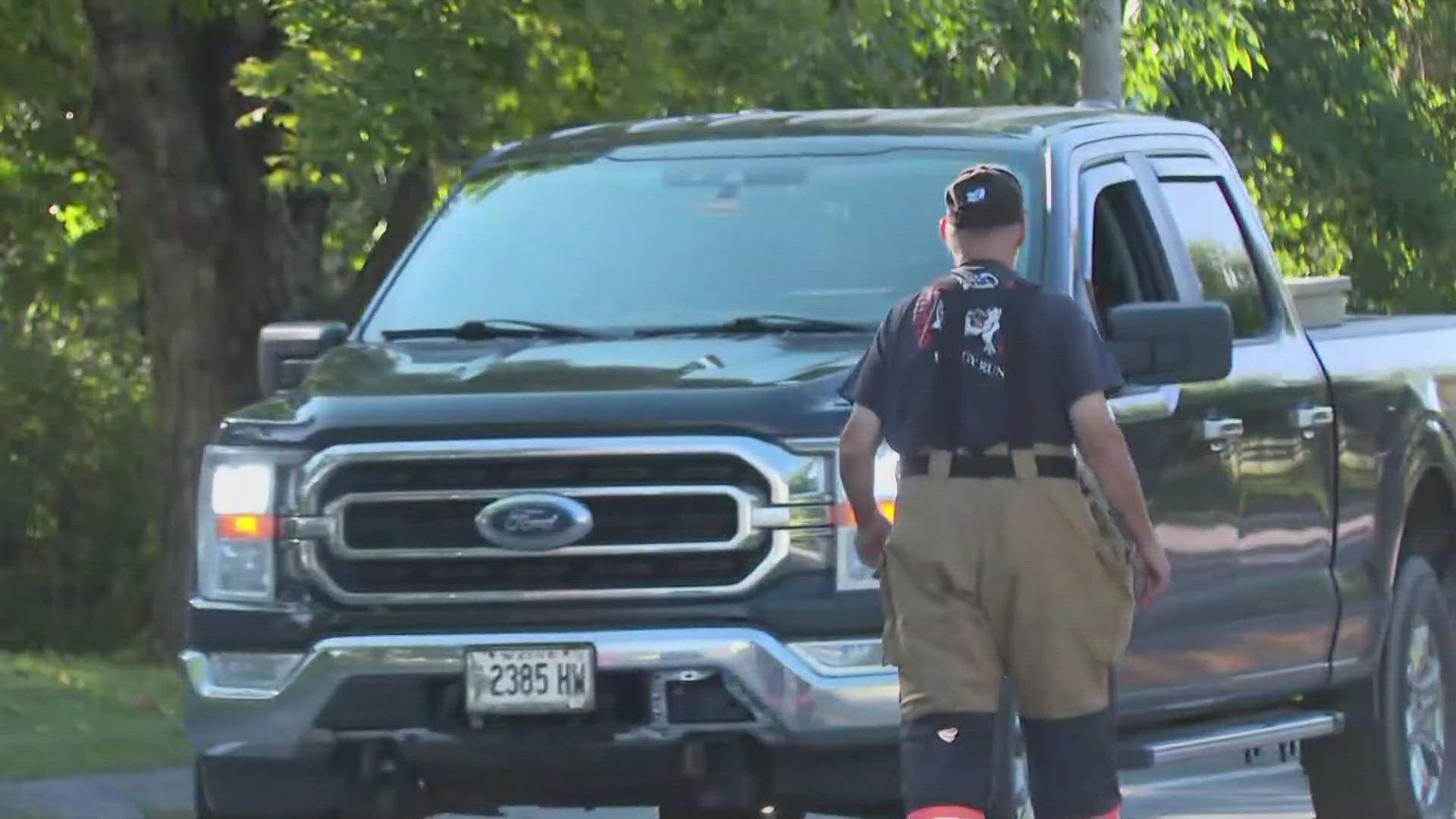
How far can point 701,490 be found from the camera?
6867mm

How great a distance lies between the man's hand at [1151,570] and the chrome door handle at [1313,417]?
2009 mm

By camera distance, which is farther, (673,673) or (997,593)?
(673,673)

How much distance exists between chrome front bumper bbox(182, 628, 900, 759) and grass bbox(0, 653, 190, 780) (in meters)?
2.90

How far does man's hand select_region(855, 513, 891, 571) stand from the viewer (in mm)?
6566

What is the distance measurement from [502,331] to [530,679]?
1.27 meters

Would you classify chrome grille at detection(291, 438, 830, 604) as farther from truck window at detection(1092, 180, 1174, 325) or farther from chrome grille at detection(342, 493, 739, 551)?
truck window at detection(1092, 180, 1174, 325)

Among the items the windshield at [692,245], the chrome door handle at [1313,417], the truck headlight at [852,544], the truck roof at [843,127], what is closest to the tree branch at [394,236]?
the truck roof at [843,127]

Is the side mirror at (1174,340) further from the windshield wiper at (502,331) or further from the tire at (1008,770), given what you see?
the windshield wiper at (502,331)

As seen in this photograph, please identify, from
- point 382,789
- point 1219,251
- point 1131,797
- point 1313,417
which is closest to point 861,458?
point 382,789

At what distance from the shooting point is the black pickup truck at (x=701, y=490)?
22.5ft

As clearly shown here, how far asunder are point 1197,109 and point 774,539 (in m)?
18.6

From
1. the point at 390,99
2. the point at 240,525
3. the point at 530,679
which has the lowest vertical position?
the point at 530,679

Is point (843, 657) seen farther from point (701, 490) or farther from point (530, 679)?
point (530, 679)

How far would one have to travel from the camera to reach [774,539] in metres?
6.84
